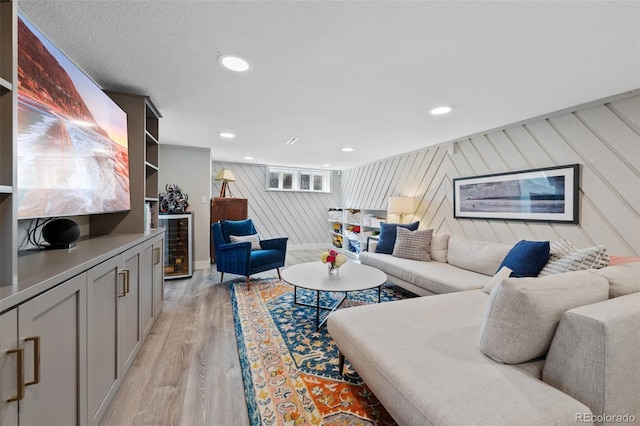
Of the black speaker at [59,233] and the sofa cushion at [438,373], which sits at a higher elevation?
the black speaker at [59,233]

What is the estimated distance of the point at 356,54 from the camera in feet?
5.23

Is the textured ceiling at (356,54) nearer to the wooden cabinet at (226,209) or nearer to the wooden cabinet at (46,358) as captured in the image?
the wooden cabinet at (46,358)

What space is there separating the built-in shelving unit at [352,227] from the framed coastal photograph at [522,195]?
1.73 metres

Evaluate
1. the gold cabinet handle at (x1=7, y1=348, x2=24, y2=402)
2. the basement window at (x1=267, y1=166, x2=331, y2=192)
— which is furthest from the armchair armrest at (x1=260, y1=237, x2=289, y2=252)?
the gold cabinet handle at (x1=7, y1=348, x2=24, y2=402)

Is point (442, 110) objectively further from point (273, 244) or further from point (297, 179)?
point (297, 179)

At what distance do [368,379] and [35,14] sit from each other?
250cm

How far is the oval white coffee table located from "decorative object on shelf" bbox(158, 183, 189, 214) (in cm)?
215

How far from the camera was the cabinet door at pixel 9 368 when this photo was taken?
0.71 m

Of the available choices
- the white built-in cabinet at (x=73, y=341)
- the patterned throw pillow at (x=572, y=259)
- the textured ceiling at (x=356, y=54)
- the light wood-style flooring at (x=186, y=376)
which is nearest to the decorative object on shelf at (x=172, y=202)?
the textured ceiling at (x=356, y=54)

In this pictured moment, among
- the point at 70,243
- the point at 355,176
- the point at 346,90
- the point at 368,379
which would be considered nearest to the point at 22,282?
the point at 70,243

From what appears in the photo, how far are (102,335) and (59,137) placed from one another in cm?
105

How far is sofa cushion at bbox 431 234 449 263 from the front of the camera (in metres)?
3.34

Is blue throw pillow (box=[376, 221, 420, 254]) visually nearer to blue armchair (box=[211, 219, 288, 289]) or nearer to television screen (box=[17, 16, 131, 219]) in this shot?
blue armchair (box=[211, 219, 288, 289])

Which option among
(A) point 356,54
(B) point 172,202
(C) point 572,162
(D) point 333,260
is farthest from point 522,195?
(B) point 172,202
